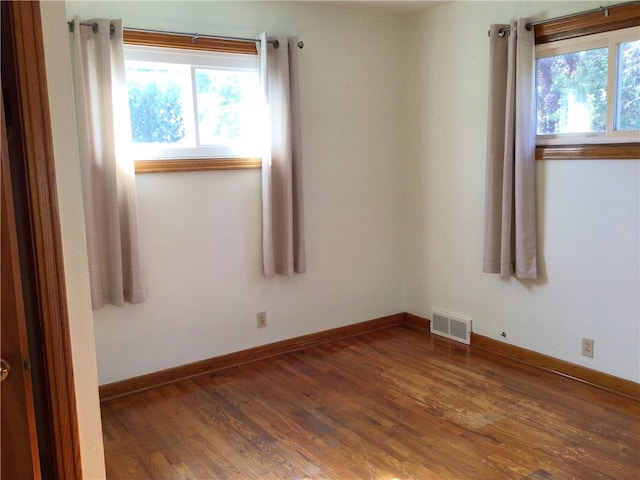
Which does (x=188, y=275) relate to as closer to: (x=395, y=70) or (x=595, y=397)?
(x=395, y=70)

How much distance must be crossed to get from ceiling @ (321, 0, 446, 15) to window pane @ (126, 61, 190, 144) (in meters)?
1.24

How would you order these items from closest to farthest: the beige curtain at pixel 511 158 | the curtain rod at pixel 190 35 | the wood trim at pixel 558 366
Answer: the curtain rod at pixel 190 35
the wood trim at pixel 558 366
the beige curtain at pixel 511 158

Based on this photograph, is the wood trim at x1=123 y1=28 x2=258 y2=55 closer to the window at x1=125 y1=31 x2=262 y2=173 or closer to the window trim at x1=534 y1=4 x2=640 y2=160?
the window at x1=125 y1=31 x2=262 y2=173

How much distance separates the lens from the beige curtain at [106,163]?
118 inches

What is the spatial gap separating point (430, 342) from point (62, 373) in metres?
3.06

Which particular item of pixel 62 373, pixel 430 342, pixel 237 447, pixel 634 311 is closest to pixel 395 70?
pixel 430 342

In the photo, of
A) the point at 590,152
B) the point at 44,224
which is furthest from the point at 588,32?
the point at 44,224

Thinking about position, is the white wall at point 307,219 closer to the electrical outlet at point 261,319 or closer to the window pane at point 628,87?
the electrical outlet at point 261,319

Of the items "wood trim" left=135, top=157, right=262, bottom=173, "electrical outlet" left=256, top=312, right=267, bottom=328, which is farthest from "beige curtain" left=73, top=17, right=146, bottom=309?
"electrical outlet" left=256, top=312, right=267, bottom=328

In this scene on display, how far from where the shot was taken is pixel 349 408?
3.17 meters

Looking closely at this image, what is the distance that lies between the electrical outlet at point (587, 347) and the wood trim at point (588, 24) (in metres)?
1.79

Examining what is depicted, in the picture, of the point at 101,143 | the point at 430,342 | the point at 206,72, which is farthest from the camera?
the point at 430,342

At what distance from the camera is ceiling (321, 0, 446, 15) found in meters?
3.92

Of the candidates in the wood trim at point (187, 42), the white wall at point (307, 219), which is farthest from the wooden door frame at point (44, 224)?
the wood trim at point (187, 42)
